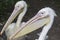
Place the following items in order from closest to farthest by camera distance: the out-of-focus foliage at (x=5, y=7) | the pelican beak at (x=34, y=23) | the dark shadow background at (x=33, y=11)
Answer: the pelican beak at (x=34, y=23) < the dark shadow background at (x=33, y=11) < the out-of-focus foliage at (x=5, y=7)

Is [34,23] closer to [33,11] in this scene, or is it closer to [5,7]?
[5,7]

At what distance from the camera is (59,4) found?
31.8ft

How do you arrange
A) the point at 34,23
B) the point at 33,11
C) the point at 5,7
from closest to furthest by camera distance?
the point at 34,23 < the point at 5,7 < the point at 33,11

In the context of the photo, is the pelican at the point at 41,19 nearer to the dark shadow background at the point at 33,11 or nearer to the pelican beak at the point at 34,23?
the pelican beak at the point at 34,23

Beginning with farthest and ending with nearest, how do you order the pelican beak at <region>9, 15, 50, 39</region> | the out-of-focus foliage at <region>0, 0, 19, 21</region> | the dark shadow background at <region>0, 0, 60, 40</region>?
the out-of-focus foliage at <region>0, 0, 19, 21</region> < the dark shadow background at <region>0, 0, 60, 40</region> < the pelican beak at <region>9, 15, 50, 39</region>

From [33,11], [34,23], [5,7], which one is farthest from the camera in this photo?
[33,11]

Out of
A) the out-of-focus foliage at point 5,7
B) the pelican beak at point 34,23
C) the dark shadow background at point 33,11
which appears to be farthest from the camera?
the out-of-focus foliage at point 5,7

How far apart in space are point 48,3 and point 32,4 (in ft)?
1.65

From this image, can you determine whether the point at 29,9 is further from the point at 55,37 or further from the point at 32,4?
the point at 55,37

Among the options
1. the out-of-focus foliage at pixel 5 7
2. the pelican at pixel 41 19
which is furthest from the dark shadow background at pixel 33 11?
the pelican at pixel 41 19

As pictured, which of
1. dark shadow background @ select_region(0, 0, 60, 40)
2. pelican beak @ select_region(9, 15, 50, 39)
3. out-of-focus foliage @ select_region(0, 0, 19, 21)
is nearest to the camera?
pelican beak @ select_region(9, 15, 50, 39)

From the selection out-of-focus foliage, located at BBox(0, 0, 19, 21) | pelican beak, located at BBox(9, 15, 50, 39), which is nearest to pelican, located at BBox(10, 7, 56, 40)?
pelican beak, located at BBox(9, 15, 50, 39)

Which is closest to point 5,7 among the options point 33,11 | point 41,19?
point 33,11

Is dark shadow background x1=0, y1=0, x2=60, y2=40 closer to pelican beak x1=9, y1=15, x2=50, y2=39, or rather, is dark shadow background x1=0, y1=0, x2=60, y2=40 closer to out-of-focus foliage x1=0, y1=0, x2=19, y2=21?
out-of-focus foliage x1=0, y1=0, x2=19, y2=21
